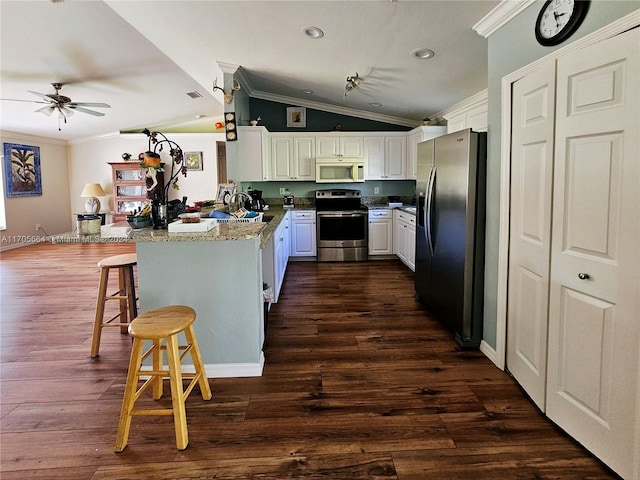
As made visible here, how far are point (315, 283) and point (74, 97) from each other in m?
4.82

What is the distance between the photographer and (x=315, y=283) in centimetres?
480

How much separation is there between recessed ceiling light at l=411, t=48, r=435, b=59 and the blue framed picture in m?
7.61

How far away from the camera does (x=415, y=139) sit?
19.5 feet

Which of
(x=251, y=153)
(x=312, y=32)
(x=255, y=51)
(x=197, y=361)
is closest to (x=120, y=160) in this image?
(x=251, y=153)

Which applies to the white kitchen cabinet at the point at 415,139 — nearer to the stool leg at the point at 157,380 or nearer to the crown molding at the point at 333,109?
the crown molding at the point at 333,109

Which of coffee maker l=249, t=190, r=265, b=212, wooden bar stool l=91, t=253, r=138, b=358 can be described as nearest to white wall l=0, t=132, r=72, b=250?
coffee maker l=249, t=190, r=265, b=212

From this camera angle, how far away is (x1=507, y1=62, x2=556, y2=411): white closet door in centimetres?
198

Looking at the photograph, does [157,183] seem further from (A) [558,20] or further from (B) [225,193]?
(A) [558,20]

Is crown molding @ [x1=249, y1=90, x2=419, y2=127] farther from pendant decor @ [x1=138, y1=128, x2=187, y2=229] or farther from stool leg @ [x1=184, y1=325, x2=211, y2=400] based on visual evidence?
stool leg @ [x1=184, y1=325, x2=211, y2=400]

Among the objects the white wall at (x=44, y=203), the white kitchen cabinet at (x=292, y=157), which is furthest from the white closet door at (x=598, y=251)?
the white wall at (x=44, y=203)

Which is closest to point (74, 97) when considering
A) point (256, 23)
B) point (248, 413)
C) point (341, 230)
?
point (256, 23)

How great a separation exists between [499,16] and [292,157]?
4104 millimetres

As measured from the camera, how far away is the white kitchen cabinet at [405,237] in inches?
203

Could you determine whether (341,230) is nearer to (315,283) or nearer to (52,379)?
(315,283)
